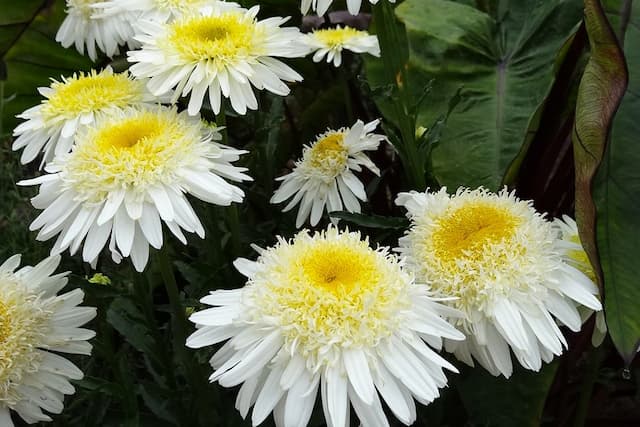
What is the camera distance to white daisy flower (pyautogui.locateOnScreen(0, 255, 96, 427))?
0.59 meters

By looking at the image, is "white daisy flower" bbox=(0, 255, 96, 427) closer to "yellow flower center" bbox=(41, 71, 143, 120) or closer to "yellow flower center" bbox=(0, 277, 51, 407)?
"yellow flower center" bbox=(0, 277, 51, 407)

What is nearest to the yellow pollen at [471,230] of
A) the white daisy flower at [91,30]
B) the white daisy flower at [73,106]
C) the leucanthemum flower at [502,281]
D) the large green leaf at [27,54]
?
the leucanthemum flower at [502,281]

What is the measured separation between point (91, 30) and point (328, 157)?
0.49 metres

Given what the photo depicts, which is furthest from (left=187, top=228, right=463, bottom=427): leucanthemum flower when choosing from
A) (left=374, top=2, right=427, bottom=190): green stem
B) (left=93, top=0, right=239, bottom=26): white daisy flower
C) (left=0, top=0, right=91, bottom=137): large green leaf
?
(left=0, top=0, right=91, bottom=137): large green leaf

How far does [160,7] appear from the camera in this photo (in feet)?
2.54

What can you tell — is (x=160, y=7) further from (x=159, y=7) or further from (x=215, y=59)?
(x=215, y=59)

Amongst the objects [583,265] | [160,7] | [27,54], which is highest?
[27,54]

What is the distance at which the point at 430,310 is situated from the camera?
1.72ft

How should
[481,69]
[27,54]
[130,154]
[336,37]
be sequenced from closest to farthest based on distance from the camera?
[130,154], [481,69], [336,37], [27,54]

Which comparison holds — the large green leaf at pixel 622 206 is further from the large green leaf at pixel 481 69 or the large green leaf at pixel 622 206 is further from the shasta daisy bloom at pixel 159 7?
the shasta daisy bloom at pixel 159 7

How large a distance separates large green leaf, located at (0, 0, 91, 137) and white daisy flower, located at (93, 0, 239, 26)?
56cm

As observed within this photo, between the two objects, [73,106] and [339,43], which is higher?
[339,43]

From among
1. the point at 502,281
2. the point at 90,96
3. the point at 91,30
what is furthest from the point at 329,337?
the point at 91,30

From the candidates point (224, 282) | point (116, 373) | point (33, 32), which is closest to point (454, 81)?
point (224, 282)
